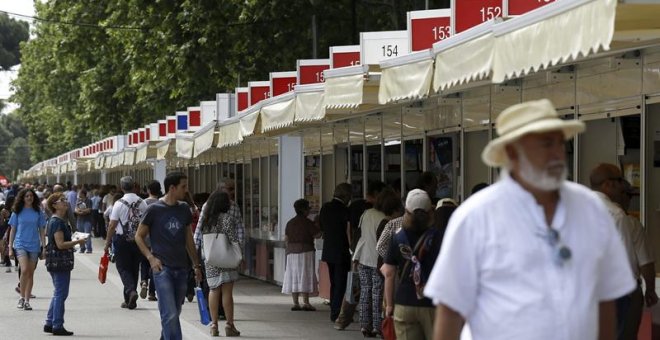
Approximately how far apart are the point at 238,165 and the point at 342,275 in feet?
40.2

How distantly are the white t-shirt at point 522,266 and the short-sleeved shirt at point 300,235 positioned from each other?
44.5ft

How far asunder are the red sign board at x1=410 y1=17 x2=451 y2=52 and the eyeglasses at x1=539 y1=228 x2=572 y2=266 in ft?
34.2

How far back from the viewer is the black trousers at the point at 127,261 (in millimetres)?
19062

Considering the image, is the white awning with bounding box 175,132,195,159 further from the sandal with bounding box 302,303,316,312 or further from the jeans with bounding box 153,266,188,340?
the jeans with bounding box 153,266,188,340

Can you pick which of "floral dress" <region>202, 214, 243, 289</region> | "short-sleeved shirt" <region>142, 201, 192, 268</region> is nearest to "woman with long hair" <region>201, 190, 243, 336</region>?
"floral dress" <region>202, 214, 243, 289</region>

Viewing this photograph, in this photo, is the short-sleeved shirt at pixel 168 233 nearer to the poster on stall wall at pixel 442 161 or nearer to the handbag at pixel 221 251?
the handbag at pixel 221 251

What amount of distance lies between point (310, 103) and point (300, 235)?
373cm

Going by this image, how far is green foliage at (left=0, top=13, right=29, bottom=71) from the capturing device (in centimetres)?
14750

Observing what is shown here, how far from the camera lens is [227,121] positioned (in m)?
20.4

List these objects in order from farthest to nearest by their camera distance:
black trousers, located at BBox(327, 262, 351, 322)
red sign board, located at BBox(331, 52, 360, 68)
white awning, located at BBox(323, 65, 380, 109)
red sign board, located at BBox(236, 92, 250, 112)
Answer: red sign board, located at BBox(236, 92, 250, 112) → red sign board, located at BBox(331, 52, 360, 68) → black trousers, located at BBox(327, 262, 351, 322) → white awning, located at BBox(323, 65, 380, 109)

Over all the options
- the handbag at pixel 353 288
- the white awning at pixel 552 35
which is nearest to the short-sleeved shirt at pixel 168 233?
the handbag at pixel 353 288

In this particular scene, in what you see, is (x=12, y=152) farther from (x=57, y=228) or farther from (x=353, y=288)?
(x=353, y=288)

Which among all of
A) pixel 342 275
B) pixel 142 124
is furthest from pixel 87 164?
pixel 342 275

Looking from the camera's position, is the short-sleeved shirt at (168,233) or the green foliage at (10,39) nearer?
the short-sleeved shirt at (168,233)
